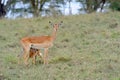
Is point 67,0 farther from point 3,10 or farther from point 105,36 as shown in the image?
point 105,36

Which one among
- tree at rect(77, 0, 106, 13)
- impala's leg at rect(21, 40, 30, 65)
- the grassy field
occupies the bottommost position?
tree at rect(77, 0, 106, 13)

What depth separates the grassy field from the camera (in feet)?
29.9

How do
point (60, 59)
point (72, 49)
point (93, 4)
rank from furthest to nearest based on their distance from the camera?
point (93, 4) → point (72, 49) → point (60, 59)

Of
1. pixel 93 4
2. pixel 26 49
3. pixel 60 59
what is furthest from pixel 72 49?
pixel 93 4

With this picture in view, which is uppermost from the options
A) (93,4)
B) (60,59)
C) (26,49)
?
(26,49)

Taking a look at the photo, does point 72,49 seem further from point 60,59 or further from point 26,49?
point 26,49

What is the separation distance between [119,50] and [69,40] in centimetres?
284

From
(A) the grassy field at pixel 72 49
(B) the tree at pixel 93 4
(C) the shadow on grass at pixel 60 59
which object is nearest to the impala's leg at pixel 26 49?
(A) the grassy field at pixel 72 49

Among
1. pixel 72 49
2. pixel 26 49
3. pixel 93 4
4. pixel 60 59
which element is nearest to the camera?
pixel 26 49

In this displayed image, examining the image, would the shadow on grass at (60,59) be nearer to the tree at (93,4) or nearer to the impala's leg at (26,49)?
the impala's leg at (26,49)

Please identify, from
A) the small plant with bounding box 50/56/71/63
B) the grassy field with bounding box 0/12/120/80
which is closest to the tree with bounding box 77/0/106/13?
the grassy field with bounding box 0/12/120/80

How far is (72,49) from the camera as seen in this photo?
12.6 meters

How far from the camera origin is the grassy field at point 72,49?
911 cm

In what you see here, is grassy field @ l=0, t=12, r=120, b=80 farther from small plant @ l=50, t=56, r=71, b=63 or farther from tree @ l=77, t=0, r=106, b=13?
tree @ l=77, t=0, r=106, b=13
